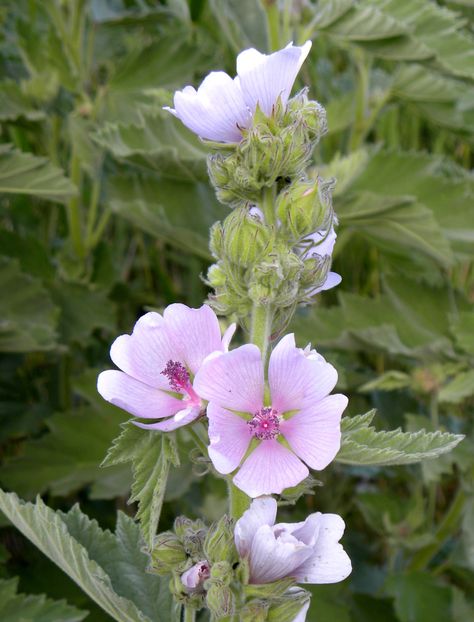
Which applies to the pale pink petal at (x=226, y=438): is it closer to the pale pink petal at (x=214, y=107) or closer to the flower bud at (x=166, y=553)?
the flower bud at (x=166, y=553)

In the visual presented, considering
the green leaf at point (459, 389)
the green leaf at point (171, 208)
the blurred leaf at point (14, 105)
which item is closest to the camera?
the green leaf at point (459, 389)

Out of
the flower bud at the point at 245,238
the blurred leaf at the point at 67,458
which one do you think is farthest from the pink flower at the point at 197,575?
the blurred leaf at the point at 67,458

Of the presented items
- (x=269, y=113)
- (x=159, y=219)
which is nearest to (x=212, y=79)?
(x=269, y=113)

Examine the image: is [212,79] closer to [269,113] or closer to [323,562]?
[269,113]

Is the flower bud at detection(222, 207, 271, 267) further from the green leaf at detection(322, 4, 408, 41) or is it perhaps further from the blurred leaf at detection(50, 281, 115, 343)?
the blurred leaf at detection(50, 281, 115, 343)

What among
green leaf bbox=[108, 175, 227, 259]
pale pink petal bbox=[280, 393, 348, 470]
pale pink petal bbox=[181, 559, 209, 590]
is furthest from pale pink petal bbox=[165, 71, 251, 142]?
green leaf bbox=[108, 175, 227, 259]

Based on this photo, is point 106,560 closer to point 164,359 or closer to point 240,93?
point 164,359

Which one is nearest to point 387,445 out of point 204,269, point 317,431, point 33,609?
point 317,431
